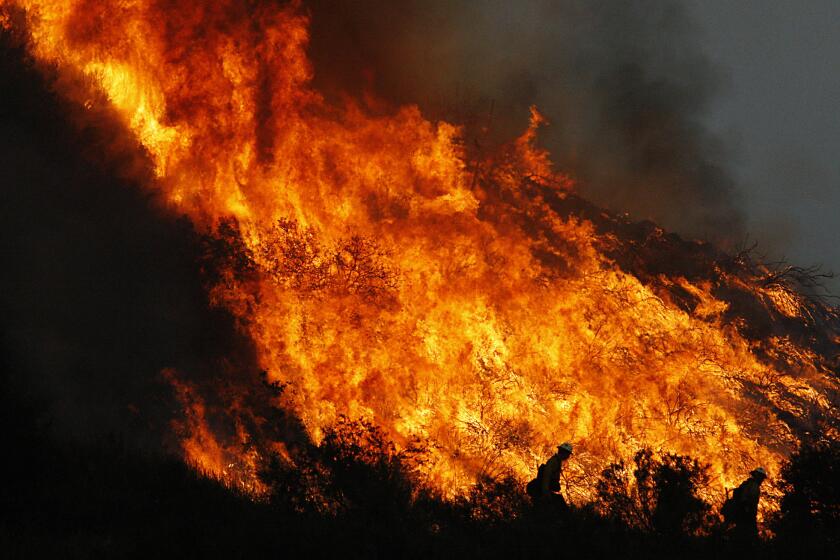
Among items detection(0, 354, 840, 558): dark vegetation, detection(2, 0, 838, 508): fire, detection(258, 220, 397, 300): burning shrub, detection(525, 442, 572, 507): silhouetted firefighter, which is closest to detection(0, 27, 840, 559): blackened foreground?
detection(0, 354, 840, 558): dark vegetation

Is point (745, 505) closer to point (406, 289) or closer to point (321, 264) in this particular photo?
point (406, 289)

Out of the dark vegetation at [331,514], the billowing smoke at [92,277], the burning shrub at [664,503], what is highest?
the billowing smoke at [92,277]

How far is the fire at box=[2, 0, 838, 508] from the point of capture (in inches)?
507

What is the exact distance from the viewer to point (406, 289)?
13977mm

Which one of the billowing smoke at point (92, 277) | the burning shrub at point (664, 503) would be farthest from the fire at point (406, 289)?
the burning shrub at point (664, 503)

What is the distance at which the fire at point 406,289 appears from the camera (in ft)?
42.2

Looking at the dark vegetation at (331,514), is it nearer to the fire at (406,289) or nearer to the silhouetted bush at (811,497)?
the silhouetted bush at (811,497)

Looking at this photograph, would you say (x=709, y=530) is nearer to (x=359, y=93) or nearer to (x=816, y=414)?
(x=816, y=414)

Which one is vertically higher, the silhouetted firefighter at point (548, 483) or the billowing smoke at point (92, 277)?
the billowing smoke at point (92, 277)

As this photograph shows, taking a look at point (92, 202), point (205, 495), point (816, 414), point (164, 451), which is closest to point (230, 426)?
point (164, 451)

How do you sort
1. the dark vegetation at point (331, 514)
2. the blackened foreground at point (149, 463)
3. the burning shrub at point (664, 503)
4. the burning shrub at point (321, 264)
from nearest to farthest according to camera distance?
1. the dark vegetation at point (331, 514)
2. the blackened foreground at point (149, 463)
3. the burning shrub at point (664, 503)
4. the burning shrub at point (321, 264)

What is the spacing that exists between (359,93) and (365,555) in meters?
13.9

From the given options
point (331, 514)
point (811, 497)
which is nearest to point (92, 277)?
point (331, 514)

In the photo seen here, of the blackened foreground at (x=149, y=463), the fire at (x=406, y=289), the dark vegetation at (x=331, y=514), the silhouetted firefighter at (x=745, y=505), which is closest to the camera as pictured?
the dark vegetation at (x=331, y=514)
